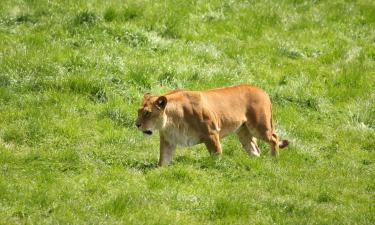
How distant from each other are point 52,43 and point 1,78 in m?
2.21

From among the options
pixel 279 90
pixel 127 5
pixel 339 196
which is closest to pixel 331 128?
pixel 279 90

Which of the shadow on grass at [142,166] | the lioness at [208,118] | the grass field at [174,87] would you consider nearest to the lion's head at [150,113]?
the lioness at [208,118]

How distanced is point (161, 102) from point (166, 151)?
3.21 ft

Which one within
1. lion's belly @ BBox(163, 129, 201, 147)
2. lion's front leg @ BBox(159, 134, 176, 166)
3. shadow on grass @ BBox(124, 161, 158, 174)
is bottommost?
shadow on grass @ BBox(124, 161, 158, 174)

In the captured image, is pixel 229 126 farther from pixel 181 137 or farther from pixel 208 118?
pixel 181 137

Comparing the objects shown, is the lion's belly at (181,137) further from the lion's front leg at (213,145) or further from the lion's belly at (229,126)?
the lion's belly at (229,126)

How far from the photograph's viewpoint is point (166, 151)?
48.9 feet

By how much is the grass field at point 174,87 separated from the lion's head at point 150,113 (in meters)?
0.74

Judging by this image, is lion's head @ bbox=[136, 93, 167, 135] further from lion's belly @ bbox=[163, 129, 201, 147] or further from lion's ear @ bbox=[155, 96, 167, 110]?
lion's belly @ bbox=[163, 129, 201, 147]

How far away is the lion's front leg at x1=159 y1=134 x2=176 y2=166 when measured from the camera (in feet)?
48.5

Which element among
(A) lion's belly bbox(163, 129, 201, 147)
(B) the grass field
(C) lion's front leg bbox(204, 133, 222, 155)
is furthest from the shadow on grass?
(C) lion's front leg bbox(204, 133, 222, 155)

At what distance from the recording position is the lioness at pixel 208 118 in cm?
1464

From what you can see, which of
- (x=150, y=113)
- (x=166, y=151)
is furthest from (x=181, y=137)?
(x=150, y=113)

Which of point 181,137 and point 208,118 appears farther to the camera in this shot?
point 208,118
